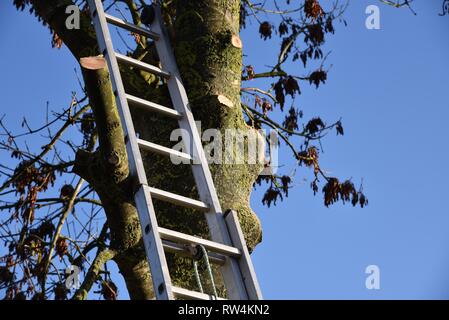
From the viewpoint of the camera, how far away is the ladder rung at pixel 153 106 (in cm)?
439

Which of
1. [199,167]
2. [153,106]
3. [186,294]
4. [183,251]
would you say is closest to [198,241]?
[183,251]

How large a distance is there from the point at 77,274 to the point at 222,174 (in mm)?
1768

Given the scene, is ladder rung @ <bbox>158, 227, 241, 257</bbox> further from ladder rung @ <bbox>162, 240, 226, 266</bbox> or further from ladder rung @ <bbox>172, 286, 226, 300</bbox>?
ladder rung @ <bbox>172, 286, 226, 300</bbox>

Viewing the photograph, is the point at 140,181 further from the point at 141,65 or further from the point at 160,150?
the point at 141,65

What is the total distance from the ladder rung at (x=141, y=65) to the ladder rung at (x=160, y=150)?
59cm

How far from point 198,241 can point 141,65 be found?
125cm

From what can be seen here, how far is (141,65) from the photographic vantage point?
15.3ft

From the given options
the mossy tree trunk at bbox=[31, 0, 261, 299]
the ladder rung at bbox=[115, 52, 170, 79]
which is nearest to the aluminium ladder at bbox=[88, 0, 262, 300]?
the ladder rung at bbox=[115, 52, 170, 79]

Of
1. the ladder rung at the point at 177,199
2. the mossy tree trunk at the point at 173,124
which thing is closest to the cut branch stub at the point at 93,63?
the mossy tree trunk at the point at 173,124

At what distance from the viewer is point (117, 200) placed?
4473 mm

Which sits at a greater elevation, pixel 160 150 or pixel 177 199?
pixel 160 150
